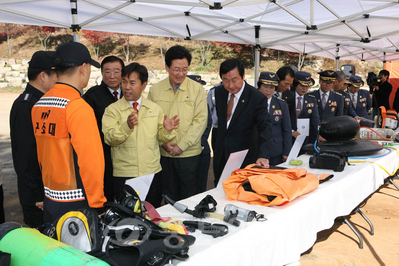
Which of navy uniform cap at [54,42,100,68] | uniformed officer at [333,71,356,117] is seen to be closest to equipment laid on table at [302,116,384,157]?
navy uniform cap at [54,42,100,68]

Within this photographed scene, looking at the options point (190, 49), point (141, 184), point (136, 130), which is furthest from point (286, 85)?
point (190, 49)

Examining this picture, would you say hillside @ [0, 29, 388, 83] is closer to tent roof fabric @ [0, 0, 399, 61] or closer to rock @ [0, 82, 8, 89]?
rock @ [0, 82, 8, 89]

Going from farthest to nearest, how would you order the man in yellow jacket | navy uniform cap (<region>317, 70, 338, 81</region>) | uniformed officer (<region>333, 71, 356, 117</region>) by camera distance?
uniformed officer (<region>333, 71, 356, 117</region>) → navy uniform cap (<region>317, 70, 338, 81</region>) → the man in yellow jacket

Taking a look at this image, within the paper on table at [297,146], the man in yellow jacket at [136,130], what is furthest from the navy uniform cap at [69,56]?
the paper on table at [297,146]

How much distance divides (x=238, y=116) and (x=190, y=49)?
85.9ft

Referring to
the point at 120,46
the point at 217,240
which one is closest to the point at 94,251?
the point at 217,240

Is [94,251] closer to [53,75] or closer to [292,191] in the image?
[292,191]

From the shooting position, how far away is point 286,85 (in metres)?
4.12

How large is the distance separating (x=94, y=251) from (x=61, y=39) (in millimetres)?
31063

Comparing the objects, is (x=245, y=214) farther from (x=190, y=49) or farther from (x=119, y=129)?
Answer: (x=190, y=49)

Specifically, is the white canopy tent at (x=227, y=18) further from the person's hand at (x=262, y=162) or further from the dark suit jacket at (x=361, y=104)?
the person's hand at (x=262, y=162)

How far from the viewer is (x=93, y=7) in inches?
185

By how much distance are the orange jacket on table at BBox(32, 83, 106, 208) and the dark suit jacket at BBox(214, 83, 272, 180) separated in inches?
58.7

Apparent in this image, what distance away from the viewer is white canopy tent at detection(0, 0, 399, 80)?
14.3ft
